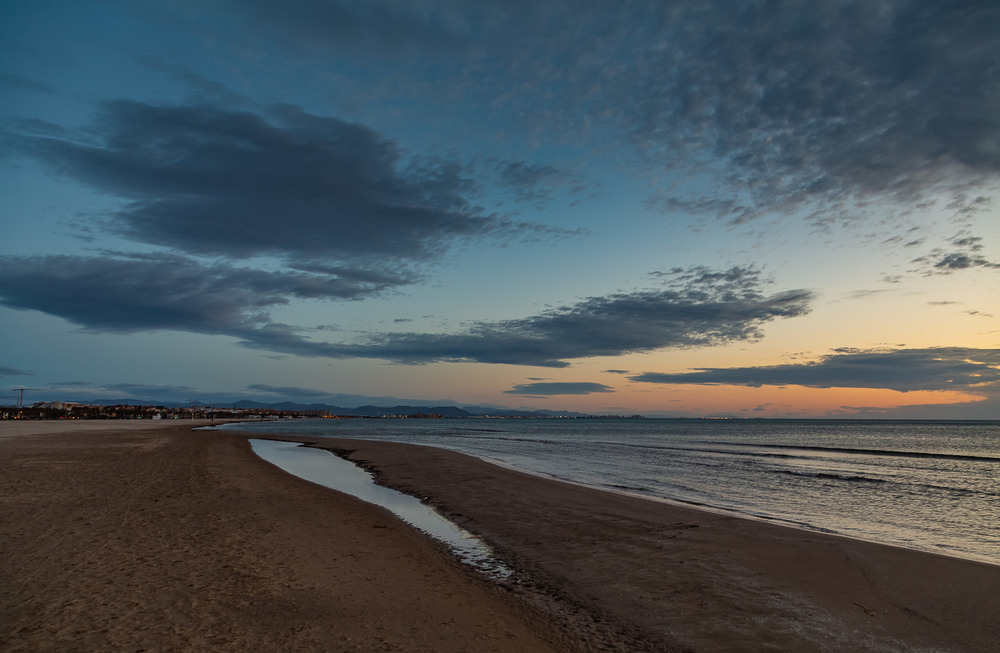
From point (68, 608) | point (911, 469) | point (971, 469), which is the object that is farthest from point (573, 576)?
point (971, 469)

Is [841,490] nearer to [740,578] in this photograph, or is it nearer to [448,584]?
[740,578]

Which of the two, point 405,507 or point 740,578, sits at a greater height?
point 740,578

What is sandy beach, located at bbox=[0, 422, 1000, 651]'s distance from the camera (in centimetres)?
675

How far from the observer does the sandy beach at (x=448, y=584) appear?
6746 millimetres

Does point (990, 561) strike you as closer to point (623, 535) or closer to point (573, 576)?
point (623, 535)

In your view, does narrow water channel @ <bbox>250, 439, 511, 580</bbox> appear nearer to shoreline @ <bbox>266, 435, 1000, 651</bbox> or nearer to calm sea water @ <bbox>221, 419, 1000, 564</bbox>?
shoreline @ <bbox>266, 435, 1000, 651</bbox>

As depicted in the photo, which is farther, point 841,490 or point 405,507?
point 841,490

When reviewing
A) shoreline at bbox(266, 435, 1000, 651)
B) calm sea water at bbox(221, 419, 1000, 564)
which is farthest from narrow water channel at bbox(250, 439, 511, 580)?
calm sea water at bbox(221, 419, 1000, 564)

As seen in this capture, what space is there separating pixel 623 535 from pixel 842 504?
12.2 metres

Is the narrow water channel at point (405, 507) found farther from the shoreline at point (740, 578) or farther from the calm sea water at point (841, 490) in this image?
the calm sea water at point (841, 490)

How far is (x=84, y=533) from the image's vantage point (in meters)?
11.1

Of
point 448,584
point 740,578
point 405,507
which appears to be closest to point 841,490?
point 740,578

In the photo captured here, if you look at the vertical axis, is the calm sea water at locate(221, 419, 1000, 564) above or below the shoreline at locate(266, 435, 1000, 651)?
below

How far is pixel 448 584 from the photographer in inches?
356
